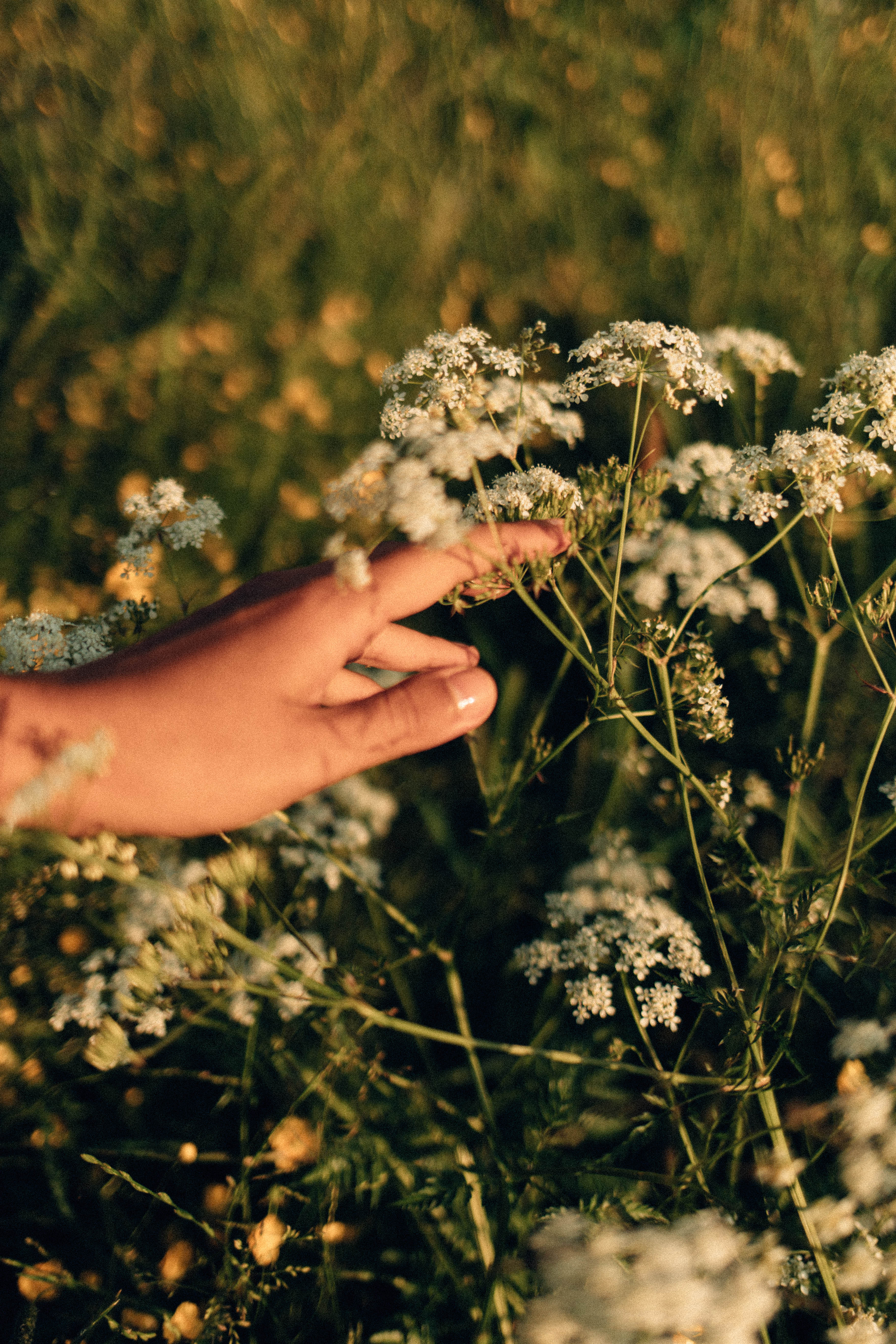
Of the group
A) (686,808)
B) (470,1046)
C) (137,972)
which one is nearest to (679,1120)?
(470,1046)

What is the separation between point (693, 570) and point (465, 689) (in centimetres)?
109

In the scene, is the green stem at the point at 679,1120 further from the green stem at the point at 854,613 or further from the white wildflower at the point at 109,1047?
the white wildflower at the point at 109,1047

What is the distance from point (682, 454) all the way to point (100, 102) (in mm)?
4165

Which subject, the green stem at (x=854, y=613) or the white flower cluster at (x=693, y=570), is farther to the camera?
the white flower cluster at (x=693, y=570)

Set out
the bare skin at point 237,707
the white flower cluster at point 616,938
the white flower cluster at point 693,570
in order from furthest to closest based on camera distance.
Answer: the white flower cluster at point 693,570 → the white flower cluster at point 616,938 → the bare skin at point 237,707

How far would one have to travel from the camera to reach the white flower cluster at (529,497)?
1523 millimetres

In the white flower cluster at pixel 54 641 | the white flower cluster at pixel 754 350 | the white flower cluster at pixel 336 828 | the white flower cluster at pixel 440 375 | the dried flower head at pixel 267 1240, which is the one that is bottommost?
the dried flower head at pixel 267 1240

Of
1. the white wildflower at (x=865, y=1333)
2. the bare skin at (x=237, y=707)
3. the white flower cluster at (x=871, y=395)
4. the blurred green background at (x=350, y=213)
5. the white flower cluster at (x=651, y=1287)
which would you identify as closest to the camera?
the white flower cluster at (x=651, y=1287)

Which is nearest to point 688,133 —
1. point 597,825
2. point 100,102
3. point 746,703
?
point 746,703

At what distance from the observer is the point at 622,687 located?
6.77 ft

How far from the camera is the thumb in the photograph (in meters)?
1.60

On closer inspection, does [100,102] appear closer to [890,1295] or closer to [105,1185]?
[105,1185]

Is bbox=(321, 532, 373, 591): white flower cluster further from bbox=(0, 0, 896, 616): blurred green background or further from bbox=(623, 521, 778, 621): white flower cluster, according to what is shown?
bbox=(0, 0, 896, 616): blurred green background

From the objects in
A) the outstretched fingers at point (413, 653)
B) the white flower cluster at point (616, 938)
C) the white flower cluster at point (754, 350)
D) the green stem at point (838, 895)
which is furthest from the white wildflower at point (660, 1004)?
the white flower cluster at point (754, 350)
